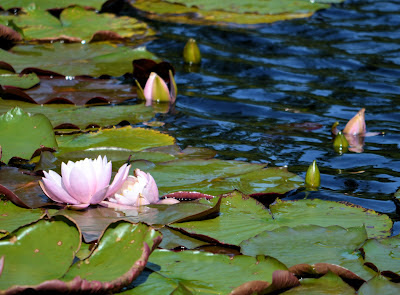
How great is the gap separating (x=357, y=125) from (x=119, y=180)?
1.82 meters

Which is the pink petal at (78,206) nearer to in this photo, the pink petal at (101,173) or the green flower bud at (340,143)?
the pink petal at (101,173)

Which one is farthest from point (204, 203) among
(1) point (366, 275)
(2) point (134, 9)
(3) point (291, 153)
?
(2) point (134, 9)

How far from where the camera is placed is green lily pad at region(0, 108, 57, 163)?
2744mm

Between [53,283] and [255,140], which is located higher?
[53,283]

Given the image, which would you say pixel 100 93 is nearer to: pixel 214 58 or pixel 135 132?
pixel 135 132

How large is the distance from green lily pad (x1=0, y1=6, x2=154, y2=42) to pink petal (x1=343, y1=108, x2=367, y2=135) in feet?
7.81

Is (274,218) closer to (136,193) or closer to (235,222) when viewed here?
(235,222)

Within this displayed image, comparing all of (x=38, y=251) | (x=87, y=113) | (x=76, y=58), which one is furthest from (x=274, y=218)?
(x=76, y=58)

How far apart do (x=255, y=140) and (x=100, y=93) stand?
1.14 metres

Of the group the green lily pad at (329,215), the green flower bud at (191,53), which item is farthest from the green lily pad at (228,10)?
the green lily pad at (329,215)

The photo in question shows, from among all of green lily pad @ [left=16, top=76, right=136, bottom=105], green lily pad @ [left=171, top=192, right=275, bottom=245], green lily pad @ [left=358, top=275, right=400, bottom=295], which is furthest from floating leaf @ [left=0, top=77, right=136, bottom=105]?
green lily pad @ [left=358, top=275, right=400, bottom=295]

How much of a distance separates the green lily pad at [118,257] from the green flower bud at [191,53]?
3.29m

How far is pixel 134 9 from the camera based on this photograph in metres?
6.52

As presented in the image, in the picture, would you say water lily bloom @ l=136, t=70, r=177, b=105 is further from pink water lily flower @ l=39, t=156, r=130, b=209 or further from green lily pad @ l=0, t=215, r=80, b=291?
green lily pad @ l=0, t=215, r=80, b=291
